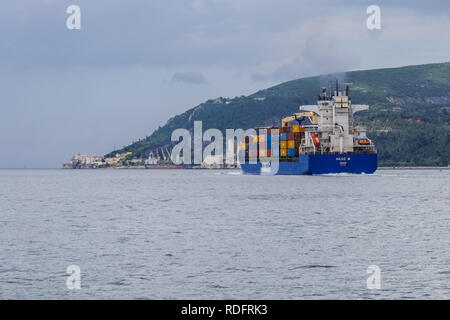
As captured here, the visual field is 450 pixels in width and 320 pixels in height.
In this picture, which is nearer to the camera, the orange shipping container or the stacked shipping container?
the stacked shipping container

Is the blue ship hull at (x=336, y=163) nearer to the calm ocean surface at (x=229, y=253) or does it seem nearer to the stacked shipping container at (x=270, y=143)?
the stacked shipping container at (x=270, y=143)

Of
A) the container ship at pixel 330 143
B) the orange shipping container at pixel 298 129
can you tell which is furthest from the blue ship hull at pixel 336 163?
the orange shipping container at pixel 298 129

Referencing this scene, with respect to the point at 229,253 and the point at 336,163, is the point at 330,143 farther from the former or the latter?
the point at 229,253

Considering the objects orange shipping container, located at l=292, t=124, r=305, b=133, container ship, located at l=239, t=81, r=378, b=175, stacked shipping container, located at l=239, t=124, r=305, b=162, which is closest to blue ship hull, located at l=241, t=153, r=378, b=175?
container ship, located at l=239, t=81, r=378, b=175

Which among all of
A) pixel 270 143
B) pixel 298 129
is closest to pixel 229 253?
pixel 298 129

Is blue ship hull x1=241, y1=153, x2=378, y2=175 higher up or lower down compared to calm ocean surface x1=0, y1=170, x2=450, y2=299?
higher up

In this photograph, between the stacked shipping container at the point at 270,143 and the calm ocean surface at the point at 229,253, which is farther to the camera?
the stacked shipping container at the point at 270,143

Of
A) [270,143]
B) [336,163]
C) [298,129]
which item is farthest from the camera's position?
[270,143]

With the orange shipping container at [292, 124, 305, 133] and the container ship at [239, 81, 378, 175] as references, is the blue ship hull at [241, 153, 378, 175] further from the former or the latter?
the orange shipping container at [292, 124, 305, 133]

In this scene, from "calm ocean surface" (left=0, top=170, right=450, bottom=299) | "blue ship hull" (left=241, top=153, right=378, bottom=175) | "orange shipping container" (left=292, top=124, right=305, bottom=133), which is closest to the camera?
"calm ocean surface" (left=0, top=170, right=450, bottom=299)

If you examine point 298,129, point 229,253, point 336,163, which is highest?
point 298,129

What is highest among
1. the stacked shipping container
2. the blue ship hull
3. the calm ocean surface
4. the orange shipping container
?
the orange shipping container

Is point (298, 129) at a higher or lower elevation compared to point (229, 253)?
higher
